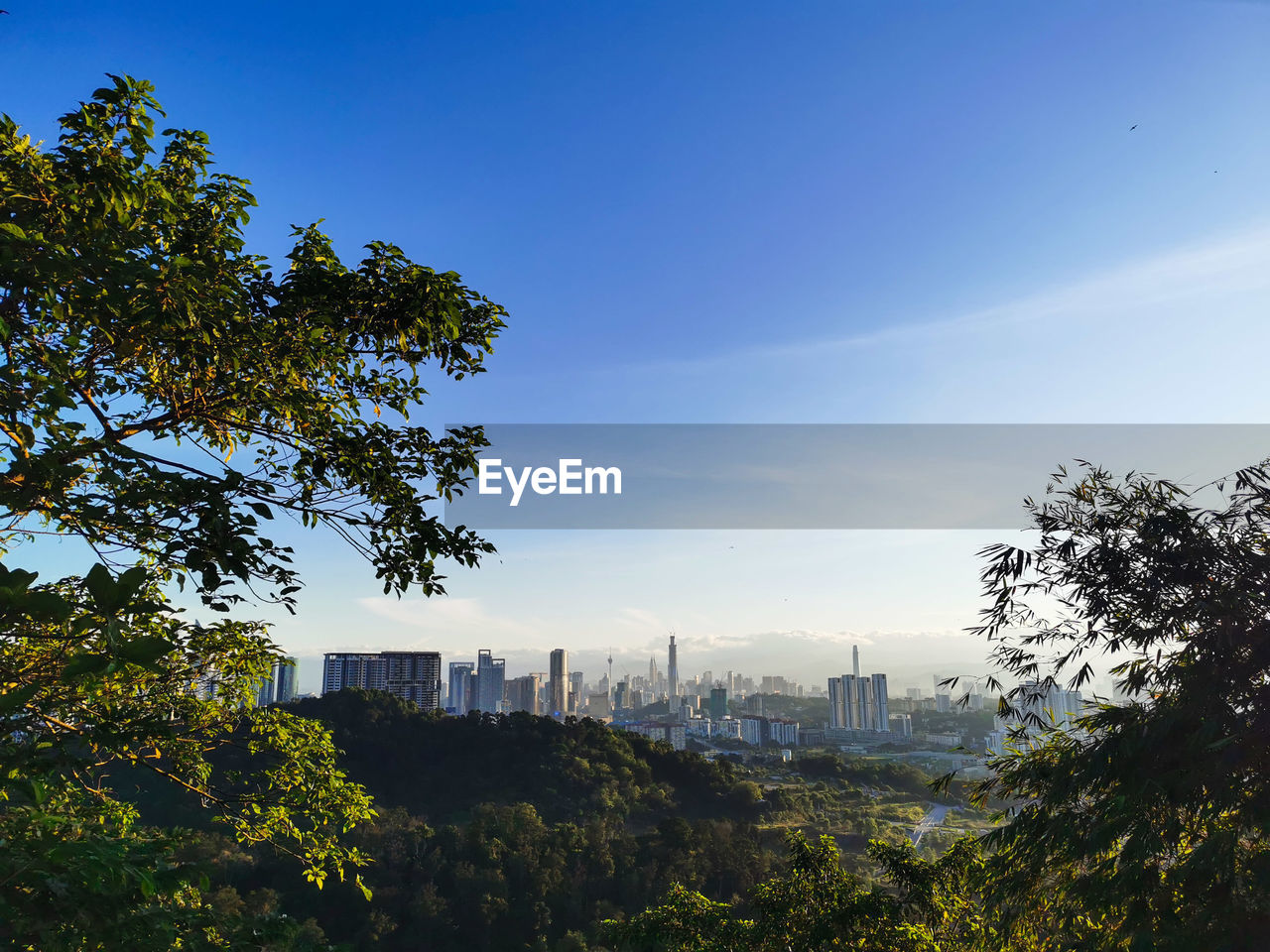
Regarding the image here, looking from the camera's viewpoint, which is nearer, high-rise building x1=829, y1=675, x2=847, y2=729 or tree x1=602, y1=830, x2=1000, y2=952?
tree x1=602, y1=830, x2=1000, y2=952

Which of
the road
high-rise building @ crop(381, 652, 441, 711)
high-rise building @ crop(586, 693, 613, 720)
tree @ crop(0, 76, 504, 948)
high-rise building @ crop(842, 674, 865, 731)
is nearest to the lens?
tree @ crop(0, 76, 504, 948)

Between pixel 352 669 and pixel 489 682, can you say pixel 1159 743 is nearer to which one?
pixel 352 669

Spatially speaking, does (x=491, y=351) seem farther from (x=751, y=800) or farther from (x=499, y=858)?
(x=751, y=800)

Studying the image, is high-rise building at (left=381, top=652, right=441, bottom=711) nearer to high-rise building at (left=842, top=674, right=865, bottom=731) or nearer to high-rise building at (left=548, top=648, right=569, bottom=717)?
high-rise building at (left=548, top=648, right=569, bottom=717)

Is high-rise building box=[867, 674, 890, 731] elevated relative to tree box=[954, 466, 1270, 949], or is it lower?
lower

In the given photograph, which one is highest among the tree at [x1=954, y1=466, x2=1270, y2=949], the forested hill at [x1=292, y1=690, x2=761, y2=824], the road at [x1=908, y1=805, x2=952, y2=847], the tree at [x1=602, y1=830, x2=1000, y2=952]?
the tree at [x1=954, y1=466, x2=1270, y2=949]

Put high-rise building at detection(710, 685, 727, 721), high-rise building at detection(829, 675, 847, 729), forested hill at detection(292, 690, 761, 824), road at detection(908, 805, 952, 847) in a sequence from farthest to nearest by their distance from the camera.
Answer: high-rise building at detection(710, 685, 727, 721) < high-rise building at detection(829, 675, 847, 729) < road at detection(908, 805, 952, 847) < forested hill at detection(292, 690, 761, 824)

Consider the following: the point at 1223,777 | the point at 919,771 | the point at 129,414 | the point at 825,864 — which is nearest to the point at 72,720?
the point at 129,414

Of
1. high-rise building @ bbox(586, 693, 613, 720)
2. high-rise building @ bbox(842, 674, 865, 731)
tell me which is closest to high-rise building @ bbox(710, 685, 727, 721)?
high-rise building @ bbox(586, 693, 613, 720)
